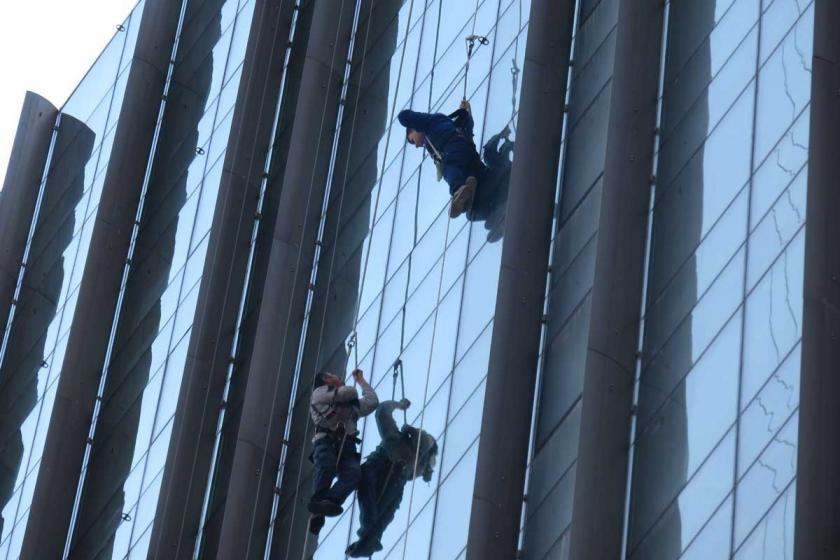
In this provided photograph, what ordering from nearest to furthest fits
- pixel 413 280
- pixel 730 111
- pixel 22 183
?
1. pixel 730 111
2. pixel 413 280
3. pixel 22 183

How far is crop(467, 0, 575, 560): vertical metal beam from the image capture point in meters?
17.9

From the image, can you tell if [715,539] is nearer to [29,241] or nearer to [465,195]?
[465,195]

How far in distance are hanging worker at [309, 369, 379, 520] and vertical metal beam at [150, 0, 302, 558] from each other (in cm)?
309

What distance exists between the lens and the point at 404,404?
20.6 m

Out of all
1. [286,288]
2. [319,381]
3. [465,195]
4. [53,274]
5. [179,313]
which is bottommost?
[319,381]

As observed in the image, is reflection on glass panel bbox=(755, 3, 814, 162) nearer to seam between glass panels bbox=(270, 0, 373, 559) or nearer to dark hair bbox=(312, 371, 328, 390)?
dark hair bbox=(312, 371, 328, 390)

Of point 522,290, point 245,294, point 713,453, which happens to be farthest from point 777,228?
point 245,294

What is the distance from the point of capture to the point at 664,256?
58.4 feet

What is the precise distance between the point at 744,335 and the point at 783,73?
260 cm

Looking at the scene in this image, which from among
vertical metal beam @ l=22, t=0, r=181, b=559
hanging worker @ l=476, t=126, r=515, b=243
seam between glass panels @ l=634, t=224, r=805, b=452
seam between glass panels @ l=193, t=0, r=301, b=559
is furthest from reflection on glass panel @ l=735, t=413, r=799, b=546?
vertical metal beam @ l=22, t=0, r=181, b=559

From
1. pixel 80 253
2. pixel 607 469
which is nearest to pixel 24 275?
pixel 80 253

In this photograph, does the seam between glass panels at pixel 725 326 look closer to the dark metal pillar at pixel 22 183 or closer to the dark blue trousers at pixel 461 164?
the dark blue trousers at pixel 461 164

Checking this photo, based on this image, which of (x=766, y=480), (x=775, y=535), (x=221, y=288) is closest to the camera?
(x=775, y=535)

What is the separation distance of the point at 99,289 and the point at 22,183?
6.32 metres
